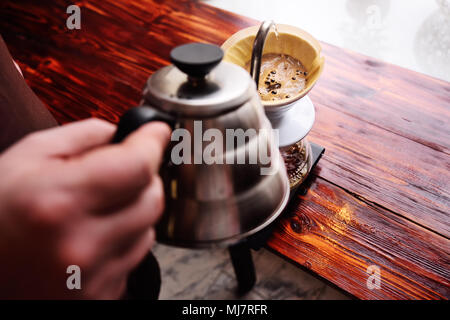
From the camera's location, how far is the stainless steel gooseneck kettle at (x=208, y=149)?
0.52 metres

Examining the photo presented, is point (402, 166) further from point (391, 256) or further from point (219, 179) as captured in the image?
point (219, 179)

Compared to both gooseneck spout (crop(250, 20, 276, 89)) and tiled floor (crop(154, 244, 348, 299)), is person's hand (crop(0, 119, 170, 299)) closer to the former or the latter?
gooseneck spout (crop(250, 20, 276, 89))

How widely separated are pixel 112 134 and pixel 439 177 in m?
1.14

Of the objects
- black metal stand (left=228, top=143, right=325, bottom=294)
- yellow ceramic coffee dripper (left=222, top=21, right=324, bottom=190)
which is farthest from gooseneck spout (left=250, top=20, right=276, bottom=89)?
black metal stand (left=228, top=143, right=325, bottom=294)

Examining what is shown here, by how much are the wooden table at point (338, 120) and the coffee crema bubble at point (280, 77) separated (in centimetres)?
35

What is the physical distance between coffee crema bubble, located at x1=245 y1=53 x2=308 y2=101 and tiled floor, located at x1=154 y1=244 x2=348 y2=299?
1087 millimetres

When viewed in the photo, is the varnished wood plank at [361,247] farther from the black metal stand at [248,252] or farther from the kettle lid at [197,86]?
the kettle lid at [197,86]

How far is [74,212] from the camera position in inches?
14.7

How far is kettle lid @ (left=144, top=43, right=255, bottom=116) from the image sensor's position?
51cm

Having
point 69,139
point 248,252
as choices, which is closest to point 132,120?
point 69,139

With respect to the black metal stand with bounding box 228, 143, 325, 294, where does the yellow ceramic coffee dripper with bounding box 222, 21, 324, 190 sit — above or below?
above

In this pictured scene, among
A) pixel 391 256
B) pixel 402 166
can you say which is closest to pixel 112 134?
pixel 391 256

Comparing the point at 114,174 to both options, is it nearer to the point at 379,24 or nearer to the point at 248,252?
the point at 248,252

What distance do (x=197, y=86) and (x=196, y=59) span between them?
4cm
